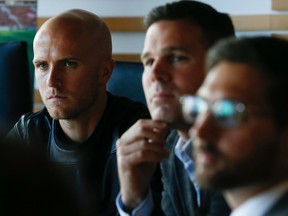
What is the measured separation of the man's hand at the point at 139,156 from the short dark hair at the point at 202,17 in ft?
0.87

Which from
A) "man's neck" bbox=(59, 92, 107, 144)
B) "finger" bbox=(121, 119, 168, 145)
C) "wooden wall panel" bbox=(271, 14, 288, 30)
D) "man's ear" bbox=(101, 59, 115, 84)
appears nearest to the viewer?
"finger" bbox=(121, 119, 168, 145)

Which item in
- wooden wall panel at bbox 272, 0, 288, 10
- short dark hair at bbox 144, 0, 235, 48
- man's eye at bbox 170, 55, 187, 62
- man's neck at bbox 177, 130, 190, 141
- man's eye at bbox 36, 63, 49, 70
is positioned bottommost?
man's neck at bbox 177, 130, 190, 141

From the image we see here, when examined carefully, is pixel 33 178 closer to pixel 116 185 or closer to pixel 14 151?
pixel 14 151

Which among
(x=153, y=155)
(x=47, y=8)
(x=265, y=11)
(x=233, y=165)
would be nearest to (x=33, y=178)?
(x=233, y=165)

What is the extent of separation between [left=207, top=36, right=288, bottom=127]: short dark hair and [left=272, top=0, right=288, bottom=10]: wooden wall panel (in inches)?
72.1

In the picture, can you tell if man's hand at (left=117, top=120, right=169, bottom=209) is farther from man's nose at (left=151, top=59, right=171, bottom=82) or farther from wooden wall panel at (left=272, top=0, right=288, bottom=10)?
wooden wall panel at (left=272, top=0, right=288, bottom=10)

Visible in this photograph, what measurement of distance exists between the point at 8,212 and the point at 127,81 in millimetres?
1588

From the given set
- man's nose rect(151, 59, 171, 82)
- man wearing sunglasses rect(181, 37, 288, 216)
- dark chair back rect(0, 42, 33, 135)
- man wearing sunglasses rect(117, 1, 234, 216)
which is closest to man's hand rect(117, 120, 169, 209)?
man wearing sunglasses rect(117, 1, 234, 216)

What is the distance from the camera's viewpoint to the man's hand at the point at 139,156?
1.37m

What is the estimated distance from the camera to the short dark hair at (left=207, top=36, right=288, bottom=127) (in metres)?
0.97

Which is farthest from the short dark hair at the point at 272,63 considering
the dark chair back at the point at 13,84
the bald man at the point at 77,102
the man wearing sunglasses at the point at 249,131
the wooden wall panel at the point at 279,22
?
the wooden wall panel at the point at 279,22

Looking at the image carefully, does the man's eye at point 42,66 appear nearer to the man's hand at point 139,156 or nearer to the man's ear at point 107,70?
the man's ear at point 107,70

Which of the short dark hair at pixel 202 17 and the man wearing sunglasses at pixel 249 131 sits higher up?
the short dark hair at pixel 202 17

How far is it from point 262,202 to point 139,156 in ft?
1.51
